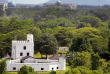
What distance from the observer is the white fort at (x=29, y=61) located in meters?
43.7

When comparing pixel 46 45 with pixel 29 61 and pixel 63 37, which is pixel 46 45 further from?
pixel 63 37

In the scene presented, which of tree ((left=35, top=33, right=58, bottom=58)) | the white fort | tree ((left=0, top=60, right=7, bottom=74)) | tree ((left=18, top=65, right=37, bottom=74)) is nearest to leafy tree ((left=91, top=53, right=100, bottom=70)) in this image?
the white fort

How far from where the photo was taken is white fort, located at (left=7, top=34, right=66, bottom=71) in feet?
143

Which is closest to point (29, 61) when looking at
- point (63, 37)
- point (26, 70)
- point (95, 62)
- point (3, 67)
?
point (3, 67)

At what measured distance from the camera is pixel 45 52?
5328cm

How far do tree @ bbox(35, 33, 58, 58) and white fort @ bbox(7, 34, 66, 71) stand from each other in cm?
383

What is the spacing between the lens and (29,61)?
45406 mm

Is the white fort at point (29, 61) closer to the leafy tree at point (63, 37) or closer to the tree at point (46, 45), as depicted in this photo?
the tree at point (46, 45)

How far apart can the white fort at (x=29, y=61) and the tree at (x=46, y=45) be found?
151 inches

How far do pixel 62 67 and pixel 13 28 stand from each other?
3003cm

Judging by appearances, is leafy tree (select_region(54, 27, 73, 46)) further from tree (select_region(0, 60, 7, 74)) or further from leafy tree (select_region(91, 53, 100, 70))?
tree (select_region(0, 60, 7, 74))

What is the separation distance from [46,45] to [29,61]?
25.9 ft

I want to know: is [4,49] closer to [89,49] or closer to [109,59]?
[89,49]

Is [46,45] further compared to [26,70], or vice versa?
[46,45]
